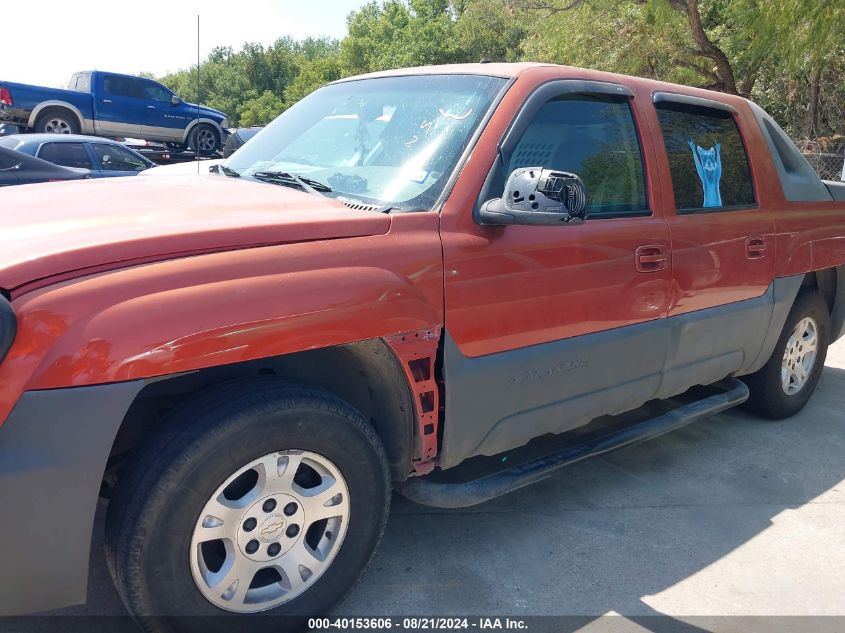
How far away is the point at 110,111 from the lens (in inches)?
685

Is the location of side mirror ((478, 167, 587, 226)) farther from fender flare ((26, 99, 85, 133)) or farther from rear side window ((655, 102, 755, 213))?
fender flare ((26, 99, 85, 133))

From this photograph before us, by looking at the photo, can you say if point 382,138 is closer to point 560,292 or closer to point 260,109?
point 560,292

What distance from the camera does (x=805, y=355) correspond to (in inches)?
191

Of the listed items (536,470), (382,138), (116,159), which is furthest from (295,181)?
(116,159)

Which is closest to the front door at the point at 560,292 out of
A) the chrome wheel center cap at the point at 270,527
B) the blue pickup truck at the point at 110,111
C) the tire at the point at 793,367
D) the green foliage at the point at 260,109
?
the chrome wheel center cap at the point at 270,527

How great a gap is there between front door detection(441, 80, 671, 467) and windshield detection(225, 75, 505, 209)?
194 millimetres

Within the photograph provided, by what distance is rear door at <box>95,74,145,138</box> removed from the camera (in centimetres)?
1727

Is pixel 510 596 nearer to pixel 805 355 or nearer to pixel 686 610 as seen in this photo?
pixel 686 610

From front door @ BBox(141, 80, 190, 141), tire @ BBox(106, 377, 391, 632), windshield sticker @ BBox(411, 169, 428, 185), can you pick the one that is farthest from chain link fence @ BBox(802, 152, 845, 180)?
front door @ BBox(141, 80, 190, 141)

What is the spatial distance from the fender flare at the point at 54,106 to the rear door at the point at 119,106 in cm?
37

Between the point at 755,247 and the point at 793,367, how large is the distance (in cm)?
119

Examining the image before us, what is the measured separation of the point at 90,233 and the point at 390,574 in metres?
1.76

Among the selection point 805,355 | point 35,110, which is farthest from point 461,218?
point 35,110

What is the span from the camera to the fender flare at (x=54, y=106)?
16016 millimetres
